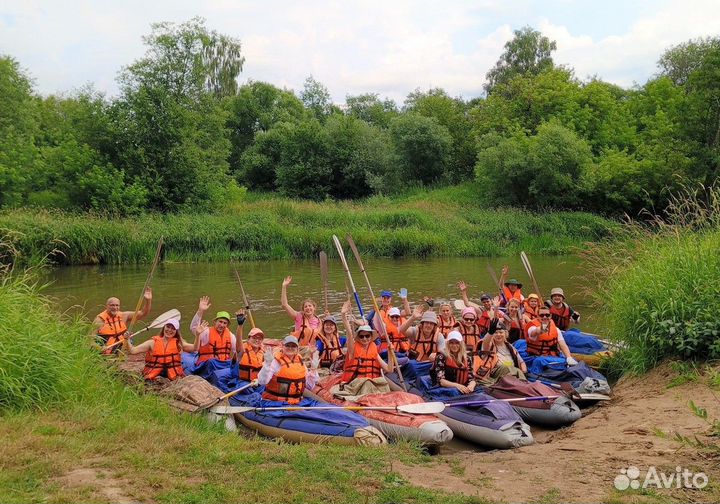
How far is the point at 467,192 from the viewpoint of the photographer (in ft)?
105

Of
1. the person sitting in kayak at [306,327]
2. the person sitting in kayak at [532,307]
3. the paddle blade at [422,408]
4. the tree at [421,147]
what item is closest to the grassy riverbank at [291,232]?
the tree at [421,147]

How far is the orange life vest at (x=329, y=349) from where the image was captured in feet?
28.1

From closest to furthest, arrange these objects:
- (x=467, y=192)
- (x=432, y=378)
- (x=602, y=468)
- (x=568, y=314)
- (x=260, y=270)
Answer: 1. (x=602, y=468)
2. (x=432, y=378)
3. (x=568, y=314)
4. (x=260, y=270)
5. (x=467, y=192)

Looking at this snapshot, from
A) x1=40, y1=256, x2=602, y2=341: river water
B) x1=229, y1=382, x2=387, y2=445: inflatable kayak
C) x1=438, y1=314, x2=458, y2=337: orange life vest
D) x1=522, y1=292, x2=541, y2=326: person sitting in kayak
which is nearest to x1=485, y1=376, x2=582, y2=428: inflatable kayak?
x1=438, y1=314, x2=458, y2=337: orange life vest

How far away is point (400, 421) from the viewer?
6223 millimetres

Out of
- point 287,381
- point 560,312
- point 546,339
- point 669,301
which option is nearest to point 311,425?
point 287,381

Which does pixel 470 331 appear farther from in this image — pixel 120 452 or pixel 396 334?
pixel 120 452

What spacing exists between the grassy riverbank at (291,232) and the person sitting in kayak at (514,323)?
948cm

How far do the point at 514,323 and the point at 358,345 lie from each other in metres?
3.32

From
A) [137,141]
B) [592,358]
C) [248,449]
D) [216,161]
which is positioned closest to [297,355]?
[248,449]

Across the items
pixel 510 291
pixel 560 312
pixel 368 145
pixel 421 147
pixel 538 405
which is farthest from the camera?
pixel 368 145

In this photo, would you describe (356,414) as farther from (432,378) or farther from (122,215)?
(122,215)

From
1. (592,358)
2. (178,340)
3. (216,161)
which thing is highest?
(216,161)

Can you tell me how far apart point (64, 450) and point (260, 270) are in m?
14.5
